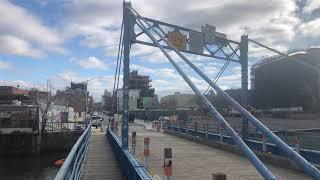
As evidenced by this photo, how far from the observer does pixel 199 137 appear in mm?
34438

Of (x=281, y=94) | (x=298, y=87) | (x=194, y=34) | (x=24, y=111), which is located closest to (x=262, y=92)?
(x=281, y=94)

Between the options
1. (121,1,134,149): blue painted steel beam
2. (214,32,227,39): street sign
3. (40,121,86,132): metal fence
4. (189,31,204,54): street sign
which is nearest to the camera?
(121,1,134,149): blue painted steel beam

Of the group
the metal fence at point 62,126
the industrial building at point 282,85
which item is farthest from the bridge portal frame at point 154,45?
the industrial building at point 282,85

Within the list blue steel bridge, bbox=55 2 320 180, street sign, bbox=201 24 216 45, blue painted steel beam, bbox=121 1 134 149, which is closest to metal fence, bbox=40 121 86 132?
blue steel bridge, bbox=55 2 320 180

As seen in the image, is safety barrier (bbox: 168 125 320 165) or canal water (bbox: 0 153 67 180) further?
canal water (bbox: 0 153 67 180)

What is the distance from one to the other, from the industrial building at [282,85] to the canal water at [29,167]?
65059 millimetres

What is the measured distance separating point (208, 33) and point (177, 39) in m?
2.73

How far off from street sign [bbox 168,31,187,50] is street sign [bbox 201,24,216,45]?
5.40 ft

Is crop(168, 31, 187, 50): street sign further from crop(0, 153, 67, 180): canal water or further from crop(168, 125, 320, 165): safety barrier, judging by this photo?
crop(0, 153, 67, 180): canal water

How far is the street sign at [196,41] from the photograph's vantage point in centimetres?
2503

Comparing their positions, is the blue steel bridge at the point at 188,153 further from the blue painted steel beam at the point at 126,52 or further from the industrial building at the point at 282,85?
the industrial building at the point at 282,85

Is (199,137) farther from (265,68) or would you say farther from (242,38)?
(265,68)

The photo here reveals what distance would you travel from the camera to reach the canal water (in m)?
40.1

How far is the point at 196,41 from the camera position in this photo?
82.9 feet
